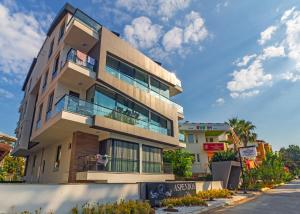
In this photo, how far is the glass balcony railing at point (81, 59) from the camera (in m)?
17.1

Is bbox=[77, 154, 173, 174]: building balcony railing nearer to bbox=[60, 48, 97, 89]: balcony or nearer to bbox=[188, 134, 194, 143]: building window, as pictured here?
bbox=[60, 48, 97, 89]: balcony

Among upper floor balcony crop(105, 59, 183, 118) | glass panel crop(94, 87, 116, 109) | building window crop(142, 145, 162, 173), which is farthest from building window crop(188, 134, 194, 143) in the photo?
glass panel crop(94, 87, 116, 109)

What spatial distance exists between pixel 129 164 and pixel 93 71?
789cm

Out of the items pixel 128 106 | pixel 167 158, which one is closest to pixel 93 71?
pixel 128 106

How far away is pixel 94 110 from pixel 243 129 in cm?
4044

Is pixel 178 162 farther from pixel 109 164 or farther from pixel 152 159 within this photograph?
pixel 109 164

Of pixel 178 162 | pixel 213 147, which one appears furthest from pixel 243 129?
pixel 178 162

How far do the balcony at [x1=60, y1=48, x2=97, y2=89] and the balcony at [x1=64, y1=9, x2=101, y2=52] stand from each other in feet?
6.90

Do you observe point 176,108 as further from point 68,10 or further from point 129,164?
point 68,10

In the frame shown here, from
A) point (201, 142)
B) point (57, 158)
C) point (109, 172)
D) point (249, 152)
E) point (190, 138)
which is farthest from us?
point (190, 138)

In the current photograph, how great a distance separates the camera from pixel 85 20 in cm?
1875

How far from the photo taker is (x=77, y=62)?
17078 millimetres

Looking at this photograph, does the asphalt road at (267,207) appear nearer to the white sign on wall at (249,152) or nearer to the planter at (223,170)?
the planter at (223,170)

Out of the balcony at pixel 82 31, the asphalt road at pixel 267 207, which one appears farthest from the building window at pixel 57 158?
the asphalt road at pixel 267 207
